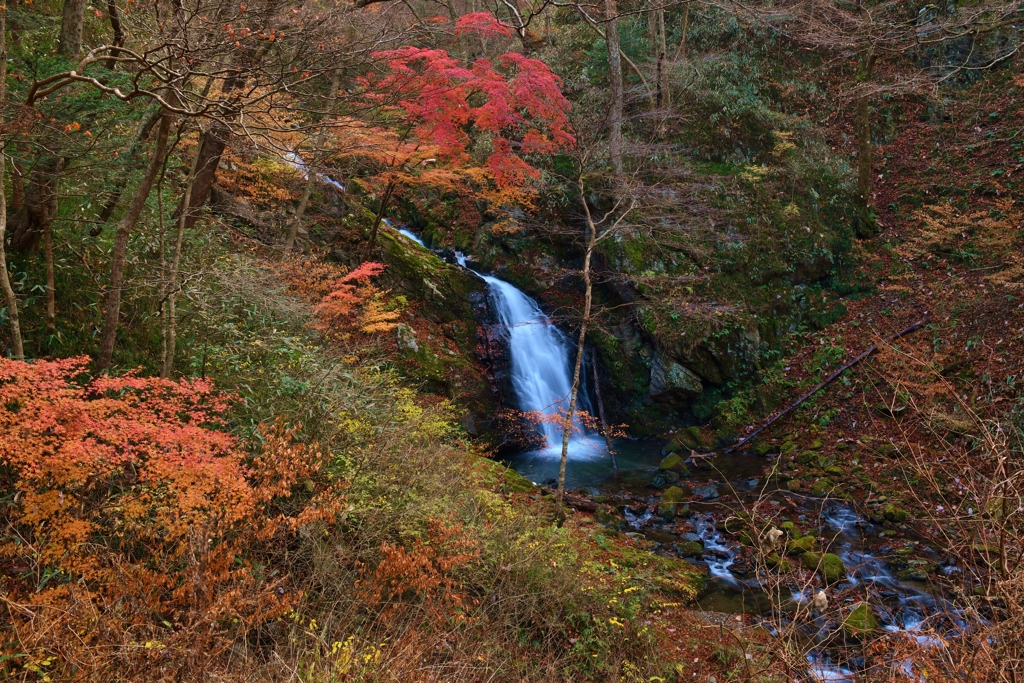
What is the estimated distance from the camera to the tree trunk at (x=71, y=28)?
5.47 meters

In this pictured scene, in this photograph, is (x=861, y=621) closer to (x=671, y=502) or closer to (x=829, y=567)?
(x=829, y=567)

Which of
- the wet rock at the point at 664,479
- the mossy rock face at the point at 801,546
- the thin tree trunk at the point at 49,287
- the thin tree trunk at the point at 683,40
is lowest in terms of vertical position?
the wet rock at the point at 664,479

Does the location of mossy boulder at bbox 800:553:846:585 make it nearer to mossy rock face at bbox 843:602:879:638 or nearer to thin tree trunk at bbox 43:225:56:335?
mossy rock face at bbox 843:602:879:638

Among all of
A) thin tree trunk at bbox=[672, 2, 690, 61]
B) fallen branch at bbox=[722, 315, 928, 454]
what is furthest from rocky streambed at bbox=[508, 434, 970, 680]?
thin tree trunk at bbox=[672, 2, 690, 61]

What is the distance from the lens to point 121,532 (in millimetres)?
4086

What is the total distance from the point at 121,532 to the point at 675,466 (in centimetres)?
900

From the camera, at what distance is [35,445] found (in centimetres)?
375

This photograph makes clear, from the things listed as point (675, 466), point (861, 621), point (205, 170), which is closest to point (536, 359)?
point (675, 466)

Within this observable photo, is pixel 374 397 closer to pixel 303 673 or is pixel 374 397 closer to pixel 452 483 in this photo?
pixel 452 483

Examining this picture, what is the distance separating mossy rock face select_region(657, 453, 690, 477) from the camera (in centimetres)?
1059

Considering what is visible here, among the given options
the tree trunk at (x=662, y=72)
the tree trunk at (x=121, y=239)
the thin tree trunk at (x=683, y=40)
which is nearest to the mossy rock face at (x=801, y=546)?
the tree trunk at (x=121, y=239)

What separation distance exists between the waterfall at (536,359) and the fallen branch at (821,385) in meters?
3.24

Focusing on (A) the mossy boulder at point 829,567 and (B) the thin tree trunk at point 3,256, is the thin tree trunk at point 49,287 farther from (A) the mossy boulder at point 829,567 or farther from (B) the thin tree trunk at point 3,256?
(A) the mossy boulder at point 829,567

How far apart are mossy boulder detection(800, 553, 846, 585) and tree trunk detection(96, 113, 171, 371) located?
8311mm
